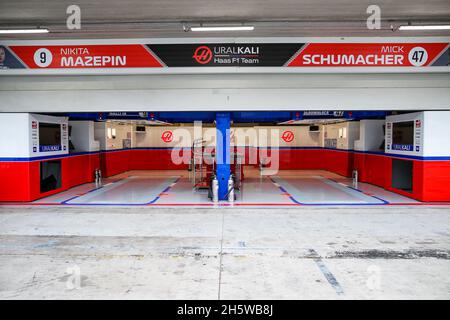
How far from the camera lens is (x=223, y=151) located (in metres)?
11.0

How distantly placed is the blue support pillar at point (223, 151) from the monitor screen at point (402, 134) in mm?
A: 5654

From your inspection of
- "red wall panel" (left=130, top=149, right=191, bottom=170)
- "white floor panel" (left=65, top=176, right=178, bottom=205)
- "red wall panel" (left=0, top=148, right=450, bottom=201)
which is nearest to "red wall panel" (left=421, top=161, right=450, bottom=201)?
"red wall panel" (left=0, top=148, right=450, bottom=201)

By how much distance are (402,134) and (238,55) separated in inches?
253

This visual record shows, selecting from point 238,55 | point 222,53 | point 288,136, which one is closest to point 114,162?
point 288,136

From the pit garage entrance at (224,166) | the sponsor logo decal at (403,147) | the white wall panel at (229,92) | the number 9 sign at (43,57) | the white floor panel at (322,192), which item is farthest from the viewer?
the sponsor logo decal at (403,147)

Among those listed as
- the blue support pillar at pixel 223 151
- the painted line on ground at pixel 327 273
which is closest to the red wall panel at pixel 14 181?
the blue support pillar at pixel 223 151

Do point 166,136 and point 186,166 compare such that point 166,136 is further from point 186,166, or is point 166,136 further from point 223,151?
point 223,151

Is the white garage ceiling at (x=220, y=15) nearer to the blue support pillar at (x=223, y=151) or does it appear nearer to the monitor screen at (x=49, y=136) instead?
the blue support pillar at (x=223, y=151)

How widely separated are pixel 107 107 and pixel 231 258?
6603 mm

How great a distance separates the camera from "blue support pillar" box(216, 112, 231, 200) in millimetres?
11031

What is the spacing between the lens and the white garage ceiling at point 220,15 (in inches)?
293

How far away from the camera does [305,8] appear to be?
307 inches
